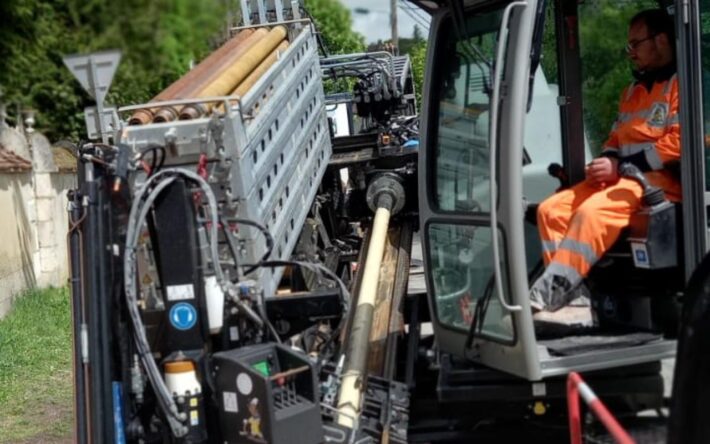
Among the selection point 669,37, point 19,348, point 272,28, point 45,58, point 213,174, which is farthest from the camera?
point 19,348

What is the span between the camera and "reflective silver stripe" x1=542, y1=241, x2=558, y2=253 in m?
4.28

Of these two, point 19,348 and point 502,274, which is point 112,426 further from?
point 19,348

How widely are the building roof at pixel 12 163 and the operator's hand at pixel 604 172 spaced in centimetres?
800

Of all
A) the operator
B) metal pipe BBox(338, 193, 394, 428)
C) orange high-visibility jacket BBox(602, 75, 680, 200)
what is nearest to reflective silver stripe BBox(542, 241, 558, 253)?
the operator

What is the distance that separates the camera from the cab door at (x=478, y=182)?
3818mm

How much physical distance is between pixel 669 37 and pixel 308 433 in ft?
7.58

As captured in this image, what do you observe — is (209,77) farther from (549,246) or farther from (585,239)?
(585,239)

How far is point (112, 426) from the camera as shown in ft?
12.6

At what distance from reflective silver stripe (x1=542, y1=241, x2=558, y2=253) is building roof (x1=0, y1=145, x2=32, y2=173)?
311 inches

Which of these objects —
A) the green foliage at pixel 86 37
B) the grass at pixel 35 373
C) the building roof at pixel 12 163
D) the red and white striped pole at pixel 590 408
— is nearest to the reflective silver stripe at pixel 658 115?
the red and white striped pole at pixel 590 408

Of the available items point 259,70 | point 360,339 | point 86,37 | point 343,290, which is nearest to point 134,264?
point 343,290

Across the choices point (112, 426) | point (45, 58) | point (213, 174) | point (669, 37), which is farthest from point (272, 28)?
point (45, 58)

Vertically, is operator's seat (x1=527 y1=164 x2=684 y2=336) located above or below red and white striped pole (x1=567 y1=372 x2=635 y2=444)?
above

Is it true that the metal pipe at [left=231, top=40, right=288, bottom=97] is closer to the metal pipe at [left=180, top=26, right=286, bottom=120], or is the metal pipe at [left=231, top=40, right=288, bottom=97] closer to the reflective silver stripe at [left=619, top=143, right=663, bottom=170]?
the metal pipe at [left=180, top=26, right=286, bottom=120]
